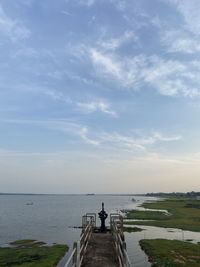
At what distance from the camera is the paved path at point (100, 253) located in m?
20.1

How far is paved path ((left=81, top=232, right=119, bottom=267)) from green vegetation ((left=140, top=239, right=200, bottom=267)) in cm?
1057

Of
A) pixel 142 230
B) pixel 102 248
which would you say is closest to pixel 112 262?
pixel 102 248

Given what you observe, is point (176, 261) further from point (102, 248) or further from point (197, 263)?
point (102, 248)

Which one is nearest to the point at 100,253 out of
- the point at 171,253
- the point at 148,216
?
the point at 171,253

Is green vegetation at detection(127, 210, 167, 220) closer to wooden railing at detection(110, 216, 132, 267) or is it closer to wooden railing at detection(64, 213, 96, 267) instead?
wooden railing at detection(110, 216, 132, 267)

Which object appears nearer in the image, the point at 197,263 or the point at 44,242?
the point at 197,263

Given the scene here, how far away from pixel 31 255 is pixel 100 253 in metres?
21.1

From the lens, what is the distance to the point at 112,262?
2050 centimetres

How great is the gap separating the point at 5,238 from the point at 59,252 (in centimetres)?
1781

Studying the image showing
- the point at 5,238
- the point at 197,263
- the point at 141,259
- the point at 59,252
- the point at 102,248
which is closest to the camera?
the point at 102,248

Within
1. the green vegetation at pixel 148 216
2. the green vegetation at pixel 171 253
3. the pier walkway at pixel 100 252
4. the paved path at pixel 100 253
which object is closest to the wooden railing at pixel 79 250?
the pier walkway at pixel 100 252

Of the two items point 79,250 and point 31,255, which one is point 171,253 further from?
point 79,250

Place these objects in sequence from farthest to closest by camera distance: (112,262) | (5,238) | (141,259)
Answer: (5,238) < (141,259) < (112,262)

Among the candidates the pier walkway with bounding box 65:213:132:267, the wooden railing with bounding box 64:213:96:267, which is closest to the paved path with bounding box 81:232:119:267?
the pier walkway with bounding box 65:213:132:267
